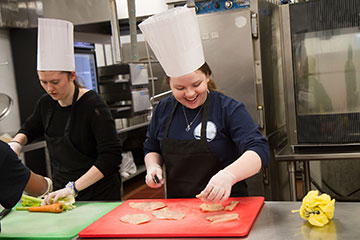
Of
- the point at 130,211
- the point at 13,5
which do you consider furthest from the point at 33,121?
the point at 13,5

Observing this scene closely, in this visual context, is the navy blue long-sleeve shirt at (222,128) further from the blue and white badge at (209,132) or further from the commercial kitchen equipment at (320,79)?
the commercial kitchen equipment at (320,79)

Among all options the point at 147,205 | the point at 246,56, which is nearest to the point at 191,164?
the point at 147,205

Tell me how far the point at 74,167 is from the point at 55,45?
712 mm

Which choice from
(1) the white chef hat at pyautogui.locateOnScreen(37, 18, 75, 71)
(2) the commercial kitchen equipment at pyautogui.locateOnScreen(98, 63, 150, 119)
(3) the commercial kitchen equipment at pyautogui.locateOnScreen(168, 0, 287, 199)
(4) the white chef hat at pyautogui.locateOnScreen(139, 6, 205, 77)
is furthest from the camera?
(2) the commercial kitchen equipment at pyautogui.locateOnScreen(98, 63, 150, 119)

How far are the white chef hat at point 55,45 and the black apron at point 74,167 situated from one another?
173mm

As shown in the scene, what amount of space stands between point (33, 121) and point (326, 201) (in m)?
1.74

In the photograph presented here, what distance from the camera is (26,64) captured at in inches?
172

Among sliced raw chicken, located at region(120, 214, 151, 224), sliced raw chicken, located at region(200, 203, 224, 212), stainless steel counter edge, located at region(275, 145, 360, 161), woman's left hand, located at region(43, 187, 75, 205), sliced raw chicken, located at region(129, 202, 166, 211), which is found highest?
woman's left hand, located at region(43, 187, 75, 205)

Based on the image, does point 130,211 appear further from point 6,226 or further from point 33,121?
point 33,121

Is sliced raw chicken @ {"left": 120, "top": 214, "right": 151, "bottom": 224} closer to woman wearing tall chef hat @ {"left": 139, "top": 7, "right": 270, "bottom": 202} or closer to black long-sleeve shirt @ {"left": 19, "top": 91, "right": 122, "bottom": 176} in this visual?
woman wearing tall chef hat @ {"left": 139, "top": 7, "right": 270, "bottom": 202}

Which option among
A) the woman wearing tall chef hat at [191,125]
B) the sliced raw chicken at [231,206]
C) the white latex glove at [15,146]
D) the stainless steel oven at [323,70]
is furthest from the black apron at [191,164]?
the stainless steel oven at [323,70]

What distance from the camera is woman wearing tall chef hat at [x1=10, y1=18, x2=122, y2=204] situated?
2.20 metres

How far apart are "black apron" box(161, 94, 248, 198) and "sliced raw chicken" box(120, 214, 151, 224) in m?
0.35

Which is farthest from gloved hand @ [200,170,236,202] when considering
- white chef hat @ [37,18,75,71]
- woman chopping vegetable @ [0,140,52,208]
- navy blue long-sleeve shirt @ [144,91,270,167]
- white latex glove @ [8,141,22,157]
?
white latex glove @ [8,141,22,157]
